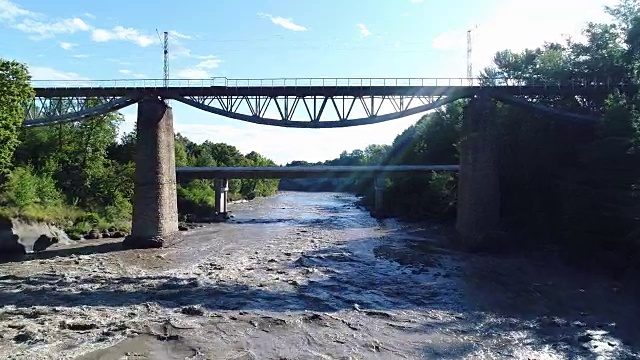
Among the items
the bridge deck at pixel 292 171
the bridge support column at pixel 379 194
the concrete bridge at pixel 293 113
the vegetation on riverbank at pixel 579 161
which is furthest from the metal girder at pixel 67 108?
the bridge support column at pixel 379 194

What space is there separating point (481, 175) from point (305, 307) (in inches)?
819

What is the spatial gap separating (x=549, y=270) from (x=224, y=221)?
126 ft

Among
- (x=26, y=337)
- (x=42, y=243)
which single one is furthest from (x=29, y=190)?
(x=26, y=337)

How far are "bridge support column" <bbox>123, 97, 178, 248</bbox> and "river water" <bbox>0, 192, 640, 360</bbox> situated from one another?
2959mm

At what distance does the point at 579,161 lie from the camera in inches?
1093

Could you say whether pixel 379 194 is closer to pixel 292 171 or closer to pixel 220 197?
pixel 292 171

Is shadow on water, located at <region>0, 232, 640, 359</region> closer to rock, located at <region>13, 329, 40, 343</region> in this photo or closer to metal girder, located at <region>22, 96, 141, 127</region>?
rock, located at <region>13, 329, 40, 343</region>

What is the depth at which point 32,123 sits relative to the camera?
124 feet

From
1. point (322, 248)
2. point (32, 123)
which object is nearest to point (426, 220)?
point (322, 248)

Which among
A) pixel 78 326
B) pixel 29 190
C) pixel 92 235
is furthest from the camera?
pixel 92 235

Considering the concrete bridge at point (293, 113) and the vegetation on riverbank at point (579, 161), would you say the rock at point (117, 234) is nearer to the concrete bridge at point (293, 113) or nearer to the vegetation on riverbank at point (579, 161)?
the concrete bridge at point (293, 113)

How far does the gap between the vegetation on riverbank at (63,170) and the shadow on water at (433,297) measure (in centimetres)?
1211

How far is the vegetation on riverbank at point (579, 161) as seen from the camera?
22.7 meters

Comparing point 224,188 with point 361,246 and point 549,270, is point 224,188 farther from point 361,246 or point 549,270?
point 549,270
